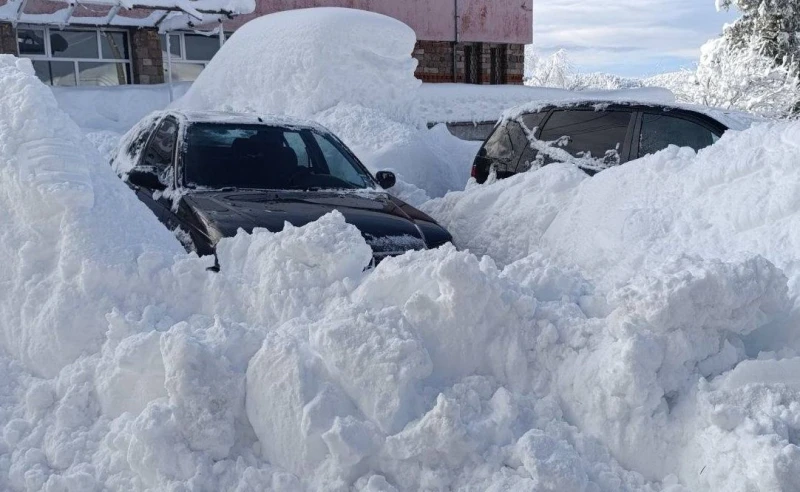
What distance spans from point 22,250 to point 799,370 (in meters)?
3.49

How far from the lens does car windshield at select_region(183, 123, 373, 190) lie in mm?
5953

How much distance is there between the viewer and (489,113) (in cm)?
1656

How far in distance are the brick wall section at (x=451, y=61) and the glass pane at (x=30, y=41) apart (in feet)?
32.1

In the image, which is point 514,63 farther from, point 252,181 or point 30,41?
point 252,181

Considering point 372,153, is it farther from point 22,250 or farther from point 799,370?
point 799,370

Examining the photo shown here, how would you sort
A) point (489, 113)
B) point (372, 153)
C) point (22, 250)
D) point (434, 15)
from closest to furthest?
point (22, 250)
point (372, 153)
point (489, 113)
point (434, 15)

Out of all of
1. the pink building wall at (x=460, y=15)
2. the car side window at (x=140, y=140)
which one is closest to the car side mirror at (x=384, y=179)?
the car side window at (x=140, y=140)

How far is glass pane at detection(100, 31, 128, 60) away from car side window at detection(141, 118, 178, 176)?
38.8 ft

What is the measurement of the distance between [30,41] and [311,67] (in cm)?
773

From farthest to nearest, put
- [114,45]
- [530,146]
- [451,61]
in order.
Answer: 1. [451,61]
2. [114,45]
3. [530,146]

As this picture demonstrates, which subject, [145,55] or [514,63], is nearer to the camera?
[145,55]

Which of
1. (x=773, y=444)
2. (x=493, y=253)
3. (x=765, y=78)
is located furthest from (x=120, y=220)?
(x=765, y=78)

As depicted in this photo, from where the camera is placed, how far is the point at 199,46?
732 inches

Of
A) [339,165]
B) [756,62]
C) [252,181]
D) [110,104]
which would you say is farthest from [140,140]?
[756,62]
